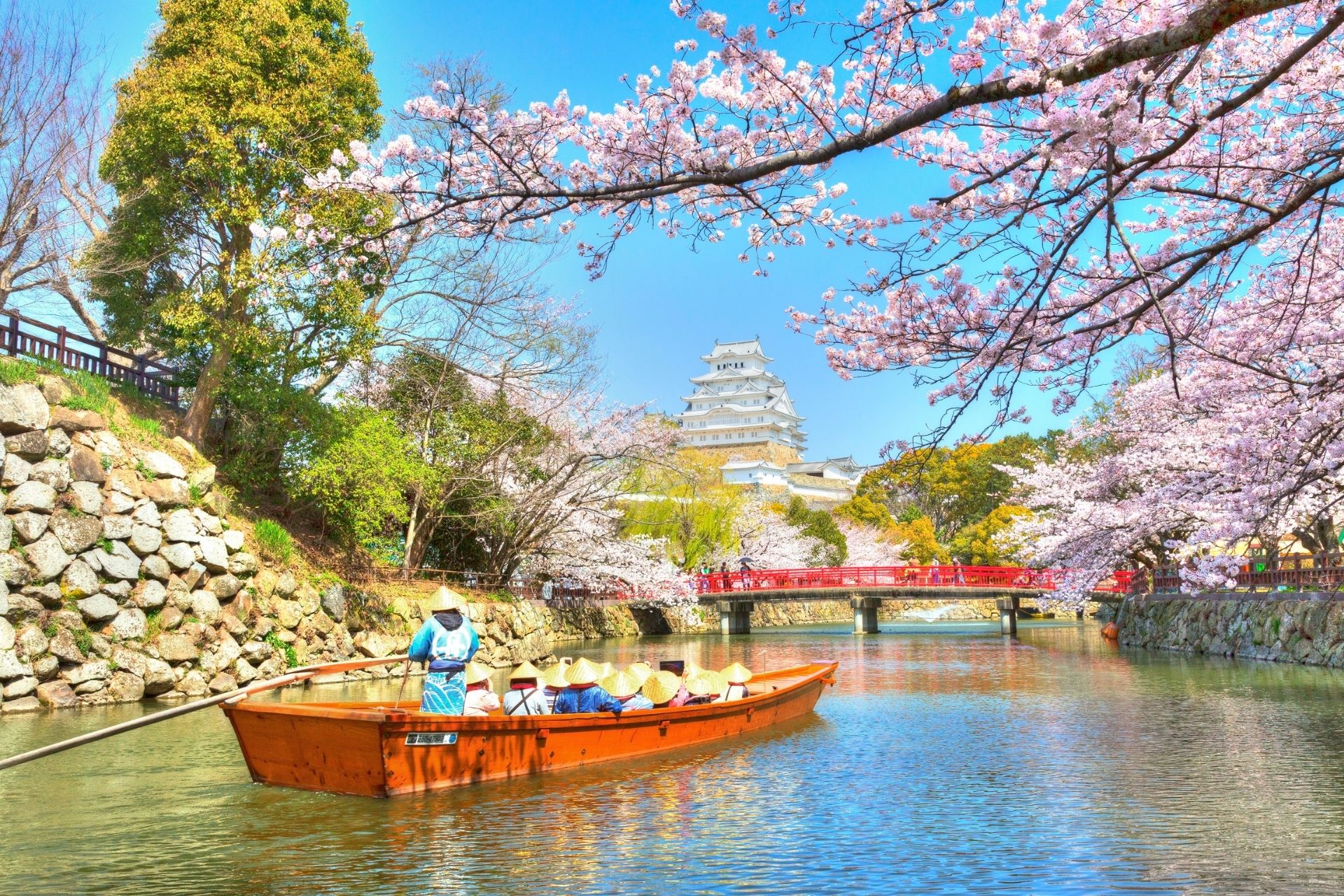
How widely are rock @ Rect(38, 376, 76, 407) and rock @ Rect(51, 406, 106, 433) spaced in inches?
4.9

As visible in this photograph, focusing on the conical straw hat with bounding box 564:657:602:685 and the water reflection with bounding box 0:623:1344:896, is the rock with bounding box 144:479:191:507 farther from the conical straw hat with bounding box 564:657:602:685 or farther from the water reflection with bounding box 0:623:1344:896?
the conical straw hat with bounding box 564:657:602:685

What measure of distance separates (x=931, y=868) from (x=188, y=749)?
7.75 meters

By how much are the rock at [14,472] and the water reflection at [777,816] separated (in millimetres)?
3027

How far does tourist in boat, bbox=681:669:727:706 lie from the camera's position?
11.0 m

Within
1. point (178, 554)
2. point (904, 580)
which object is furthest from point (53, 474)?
point (904, 580)

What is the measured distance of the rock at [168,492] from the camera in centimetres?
1425

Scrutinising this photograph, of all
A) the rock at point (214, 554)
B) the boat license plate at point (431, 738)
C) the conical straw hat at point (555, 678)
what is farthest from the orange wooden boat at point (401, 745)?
the rock at point (214, 554)

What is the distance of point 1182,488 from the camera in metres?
16.0

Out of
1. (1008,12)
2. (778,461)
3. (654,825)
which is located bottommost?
(654,825)

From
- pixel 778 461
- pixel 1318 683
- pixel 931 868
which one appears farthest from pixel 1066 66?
pixel 778 461

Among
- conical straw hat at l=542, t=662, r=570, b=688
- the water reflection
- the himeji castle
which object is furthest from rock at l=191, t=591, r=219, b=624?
the himeji castle

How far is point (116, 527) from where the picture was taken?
13.6m

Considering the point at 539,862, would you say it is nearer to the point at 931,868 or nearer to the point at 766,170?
the point at 931,868

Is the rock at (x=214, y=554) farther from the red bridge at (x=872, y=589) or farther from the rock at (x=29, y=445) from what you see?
the red bridge at (x=872, y=589)
